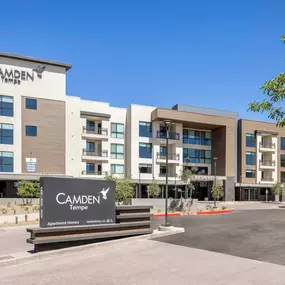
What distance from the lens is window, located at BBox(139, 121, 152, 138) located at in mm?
47562

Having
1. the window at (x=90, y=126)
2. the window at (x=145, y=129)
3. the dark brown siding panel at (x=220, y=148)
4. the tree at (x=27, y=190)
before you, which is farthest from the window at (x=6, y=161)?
the dark brown siding panel at (x=220, y=148)

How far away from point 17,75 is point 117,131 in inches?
616

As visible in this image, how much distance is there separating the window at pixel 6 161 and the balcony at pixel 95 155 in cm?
944

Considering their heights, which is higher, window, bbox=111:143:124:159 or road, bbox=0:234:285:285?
window, bbox=111:143:124:159

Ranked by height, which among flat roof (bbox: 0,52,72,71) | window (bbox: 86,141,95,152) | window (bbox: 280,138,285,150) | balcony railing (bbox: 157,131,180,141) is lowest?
window (bbox: 86,141,95,152)

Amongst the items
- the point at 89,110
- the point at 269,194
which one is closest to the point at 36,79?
the point at 89,110

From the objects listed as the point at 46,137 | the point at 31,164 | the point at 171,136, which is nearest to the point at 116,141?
the point at 171,136

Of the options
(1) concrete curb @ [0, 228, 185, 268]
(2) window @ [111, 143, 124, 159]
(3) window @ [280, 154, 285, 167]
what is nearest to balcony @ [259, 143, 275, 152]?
(3) window @ [280, 154, 285, 167]

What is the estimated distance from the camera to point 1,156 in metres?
38.9

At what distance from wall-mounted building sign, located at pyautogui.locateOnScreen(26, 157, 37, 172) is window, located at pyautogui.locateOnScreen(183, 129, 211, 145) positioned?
2369 cm

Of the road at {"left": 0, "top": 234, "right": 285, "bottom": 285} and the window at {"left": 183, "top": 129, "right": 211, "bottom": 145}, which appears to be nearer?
the road at {"left": 0, "top": 234, "right": 285, "bottom": 285}

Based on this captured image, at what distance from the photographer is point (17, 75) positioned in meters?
40.5

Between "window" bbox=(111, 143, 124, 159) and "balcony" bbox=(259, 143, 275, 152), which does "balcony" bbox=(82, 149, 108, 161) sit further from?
"balcony" bbox=(259, 143, 275, 152)

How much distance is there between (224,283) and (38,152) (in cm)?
3733
